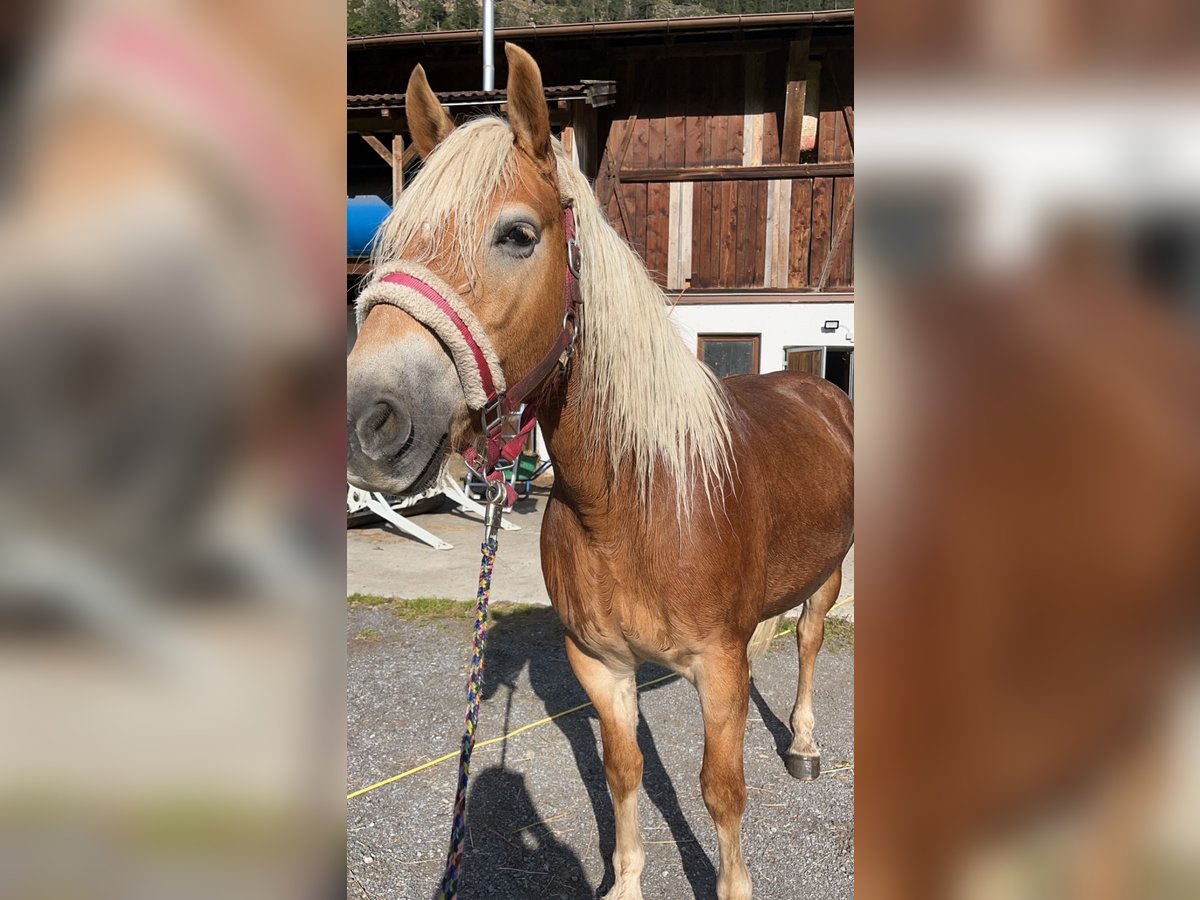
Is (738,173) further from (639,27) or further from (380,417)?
(380,417)

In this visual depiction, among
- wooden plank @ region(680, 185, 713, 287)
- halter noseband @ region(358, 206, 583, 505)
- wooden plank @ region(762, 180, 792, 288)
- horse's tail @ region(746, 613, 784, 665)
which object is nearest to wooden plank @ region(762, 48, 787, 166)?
wooden plank @ region(762, 180, 792, 288)

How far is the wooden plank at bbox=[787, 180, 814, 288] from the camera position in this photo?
30.2 feet

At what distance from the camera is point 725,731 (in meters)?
2.09

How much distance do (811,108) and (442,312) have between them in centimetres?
910

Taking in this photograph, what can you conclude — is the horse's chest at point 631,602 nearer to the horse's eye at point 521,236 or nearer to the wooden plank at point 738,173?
the horse's eye at point 521,236

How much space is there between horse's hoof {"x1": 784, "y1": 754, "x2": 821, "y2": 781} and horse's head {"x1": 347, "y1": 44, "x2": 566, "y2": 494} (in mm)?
2569
